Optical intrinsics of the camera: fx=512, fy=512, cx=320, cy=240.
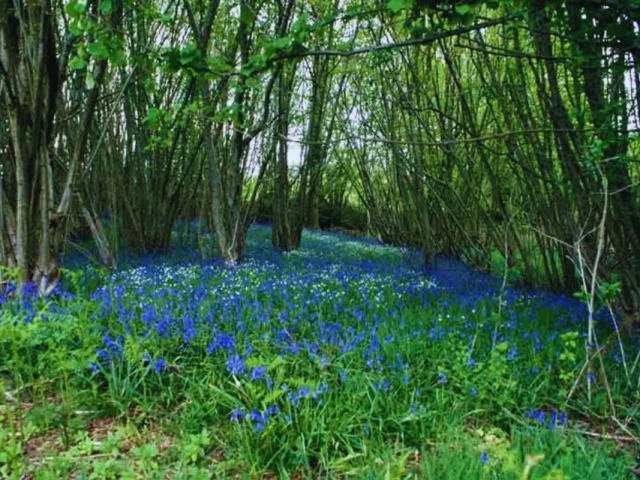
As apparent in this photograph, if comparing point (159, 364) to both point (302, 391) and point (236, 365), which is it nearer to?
point (236, 365)

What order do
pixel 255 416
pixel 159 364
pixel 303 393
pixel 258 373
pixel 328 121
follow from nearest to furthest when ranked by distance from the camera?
1. pixel 255 416
2. pixel 303 393
3. pixel 258 373
4. pixel 159 364
5. pixel 328 121

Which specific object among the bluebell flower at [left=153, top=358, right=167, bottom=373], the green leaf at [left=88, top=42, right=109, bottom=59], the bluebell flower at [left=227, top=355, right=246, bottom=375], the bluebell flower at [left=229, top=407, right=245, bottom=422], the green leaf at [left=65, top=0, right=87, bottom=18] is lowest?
the bluebell flower at [left=229, top=407, right=245, bottom=422]

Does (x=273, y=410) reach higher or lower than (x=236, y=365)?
lower

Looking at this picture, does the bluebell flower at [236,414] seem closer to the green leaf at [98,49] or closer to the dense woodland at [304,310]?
the dense woodland at [304,310]

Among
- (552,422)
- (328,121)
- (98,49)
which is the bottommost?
(552,422)

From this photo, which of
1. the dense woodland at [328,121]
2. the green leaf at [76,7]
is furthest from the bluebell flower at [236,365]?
the green leaf at [76,7]

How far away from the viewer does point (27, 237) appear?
4406 mm

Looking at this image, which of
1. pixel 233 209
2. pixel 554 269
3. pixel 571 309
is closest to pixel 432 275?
pixel 554 269

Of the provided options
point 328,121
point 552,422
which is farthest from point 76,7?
point 328,121

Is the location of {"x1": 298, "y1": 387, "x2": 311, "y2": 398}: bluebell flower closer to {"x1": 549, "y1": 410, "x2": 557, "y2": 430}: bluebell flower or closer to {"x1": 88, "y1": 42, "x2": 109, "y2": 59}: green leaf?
{"x1": 549, "y1": 410, "x2": 557, "y2": 430}: bluebell flower

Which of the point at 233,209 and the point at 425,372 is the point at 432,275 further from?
the point at 425,372

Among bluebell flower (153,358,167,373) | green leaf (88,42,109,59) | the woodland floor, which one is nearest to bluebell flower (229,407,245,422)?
the woodland floor

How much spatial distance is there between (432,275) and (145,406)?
4.32 m

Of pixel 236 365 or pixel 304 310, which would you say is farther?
pixel 304 310
